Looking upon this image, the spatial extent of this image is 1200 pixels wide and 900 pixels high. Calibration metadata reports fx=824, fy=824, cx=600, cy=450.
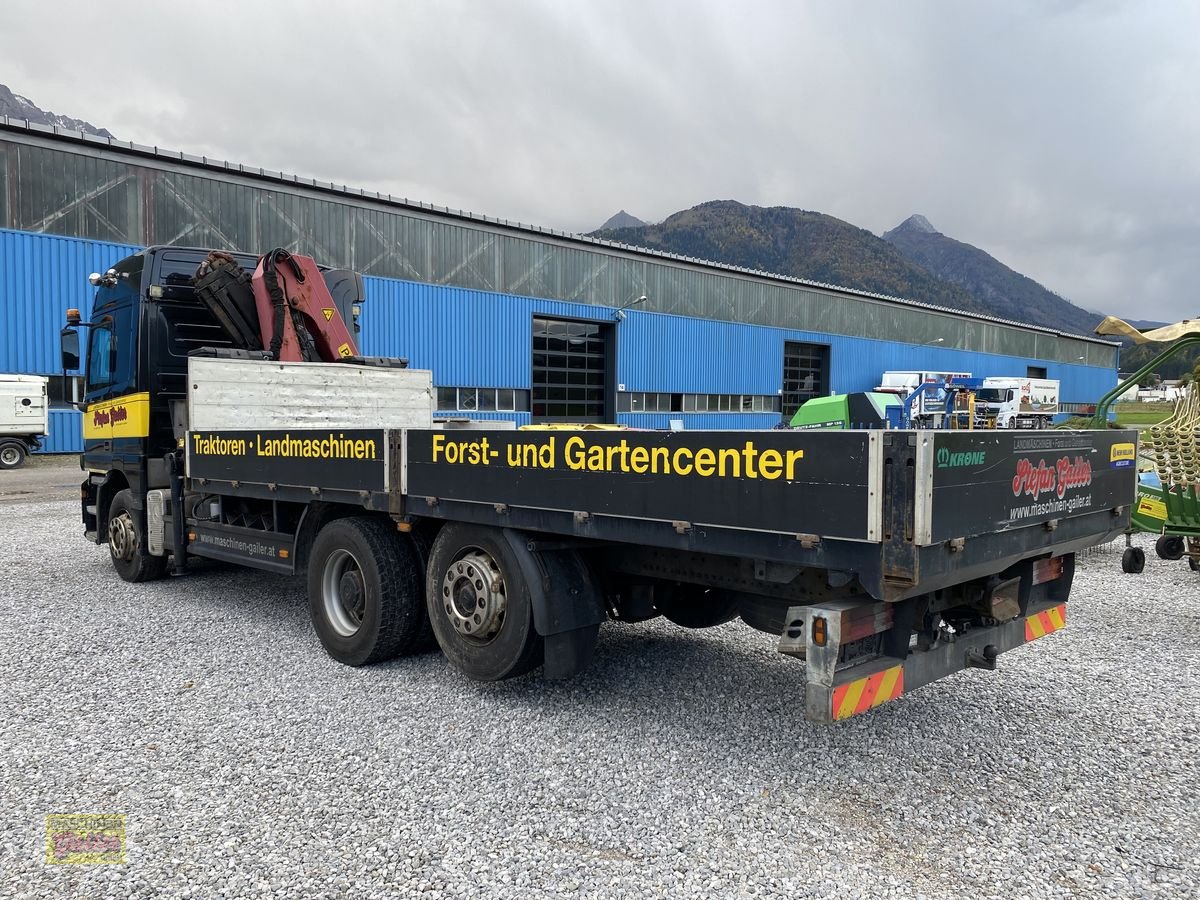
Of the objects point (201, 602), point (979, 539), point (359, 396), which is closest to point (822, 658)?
point (979, 539)

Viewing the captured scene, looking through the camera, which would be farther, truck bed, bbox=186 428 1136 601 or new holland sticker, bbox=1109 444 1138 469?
new holland sticker, bbox=1109 444 1138 469

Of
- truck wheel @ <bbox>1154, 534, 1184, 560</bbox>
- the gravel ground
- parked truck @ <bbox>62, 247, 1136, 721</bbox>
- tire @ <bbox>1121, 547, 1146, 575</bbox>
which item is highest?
parked truck @ <bbox>62, 247, 1136, 721</bbox>

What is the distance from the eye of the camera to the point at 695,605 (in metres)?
4.97

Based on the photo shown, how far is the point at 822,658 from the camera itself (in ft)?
10.6

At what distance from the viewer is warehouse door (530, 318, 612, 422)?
3072cm

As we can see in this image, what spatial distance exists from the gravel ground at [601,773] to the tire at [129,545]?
1.73 meters

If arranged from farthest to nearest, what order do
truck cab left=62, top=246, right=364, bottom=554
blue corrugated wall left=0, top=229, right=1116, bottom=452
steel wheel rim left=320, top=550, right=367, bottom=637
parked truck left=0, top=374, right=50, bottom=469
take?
1. blue corrugated wall left=0, top=229, right=1116, bottom=452
2. parked truck left=0, top=374, right=50, bottom=469
3. truck cab left=62, top=246, right=364, bottom=554
4. steel wheel rim left=320, top=550, right=367, bottom=637

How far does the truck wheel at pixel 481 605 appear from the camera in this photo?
4375 mm

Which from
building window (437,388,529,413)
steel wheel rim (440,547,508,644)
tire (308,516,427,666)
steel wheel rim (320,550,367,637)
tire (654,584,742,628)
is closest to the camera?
steel wheel rim (440,547,508,644)

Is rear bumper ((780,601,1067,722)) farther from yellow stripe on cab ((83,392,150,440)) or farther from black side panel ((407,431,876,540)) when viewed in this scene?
yellow stripe on cab ((83,392,150,440))

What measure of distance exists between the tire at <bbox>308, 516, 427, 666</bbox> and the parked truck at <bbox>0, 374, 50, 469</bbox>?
19881mm

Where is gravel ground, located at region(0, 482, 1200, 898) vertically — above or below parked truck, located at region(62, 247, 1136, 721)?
below

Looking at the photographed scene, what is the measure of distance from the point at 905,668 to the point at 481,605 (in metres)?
2.23

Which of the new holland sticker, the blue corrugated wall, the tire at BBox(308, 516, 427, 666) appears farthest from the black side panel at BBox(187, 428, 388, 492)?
the blue corrugated wall
